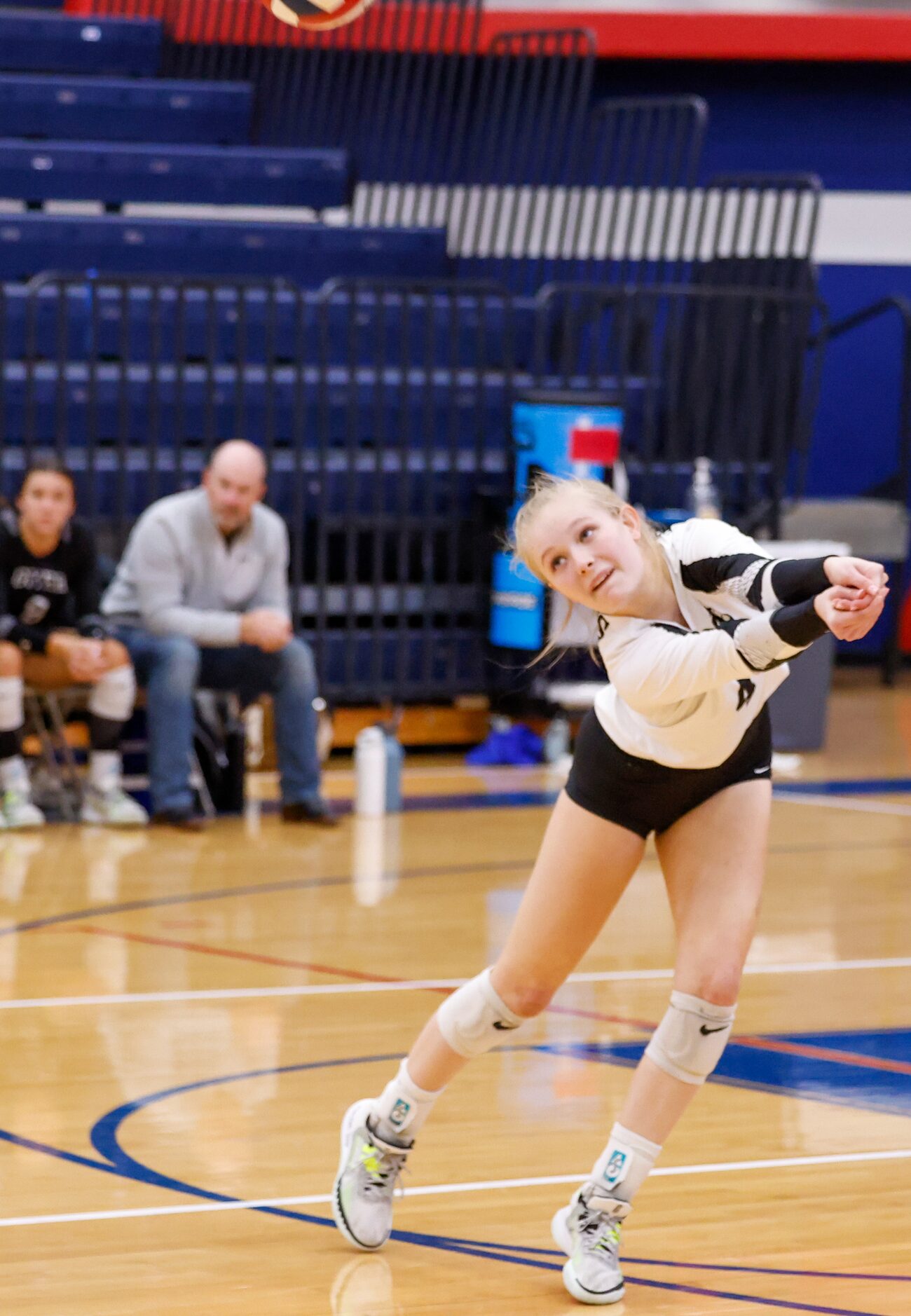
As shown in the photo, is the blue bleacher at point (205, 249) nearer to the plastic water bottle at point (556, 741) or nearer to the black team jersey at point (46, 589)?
the plastic water bottle at point (556, 741)

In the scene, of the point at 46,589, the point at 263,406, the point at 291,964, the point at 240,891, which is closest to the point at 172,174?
the point at 263,406

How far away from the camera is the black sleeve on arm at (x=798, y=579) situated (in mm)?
3047

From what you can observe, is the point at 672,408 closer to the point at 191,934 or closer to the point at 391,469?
the point at 391,469

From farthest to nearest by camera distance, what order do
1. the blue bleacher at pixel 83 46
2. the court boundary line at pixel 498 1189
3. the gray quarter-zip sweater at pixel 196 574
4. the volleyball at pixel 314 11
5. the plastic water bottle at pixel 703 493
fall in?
the blue bleacher at pixel 83 46 < the plastic water bottle at pixel 703 493 < the gray quarter-zip sweater at pixel 196 574 < the volleyball at pixel 314 11 < the court boundary line at pixel 498 1189

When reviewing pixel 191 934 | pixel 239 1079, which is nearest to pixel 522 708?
pixel 191 934

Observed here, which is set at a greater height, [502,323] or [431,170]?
[431,170]

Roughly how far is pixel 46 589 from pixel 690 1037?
5011 mm

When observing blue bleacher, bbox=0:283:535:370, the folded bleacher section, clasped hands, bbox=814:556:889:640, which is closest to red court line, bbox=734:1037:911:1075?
clasped hands, bbox=814:556:889:640

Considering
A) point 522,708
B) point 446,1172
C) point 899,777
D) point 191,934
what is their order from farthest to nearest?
point 522,708 < point 899,777 < point 191,934 < point 446,1172

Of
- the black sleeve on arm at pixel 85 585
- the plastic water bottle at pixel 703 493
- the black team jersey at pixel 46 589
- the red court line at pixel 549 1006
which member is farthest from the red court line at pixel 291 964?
the plastic water bottle at pixel 703 493

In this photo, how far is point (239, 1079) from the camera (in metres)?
4.59

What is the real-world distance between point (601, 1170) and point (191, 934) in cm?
Result: 295

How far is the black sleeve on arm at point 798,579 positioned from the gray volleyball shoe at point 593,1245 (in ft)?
3.40

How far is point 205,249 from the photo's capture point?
11359mm
